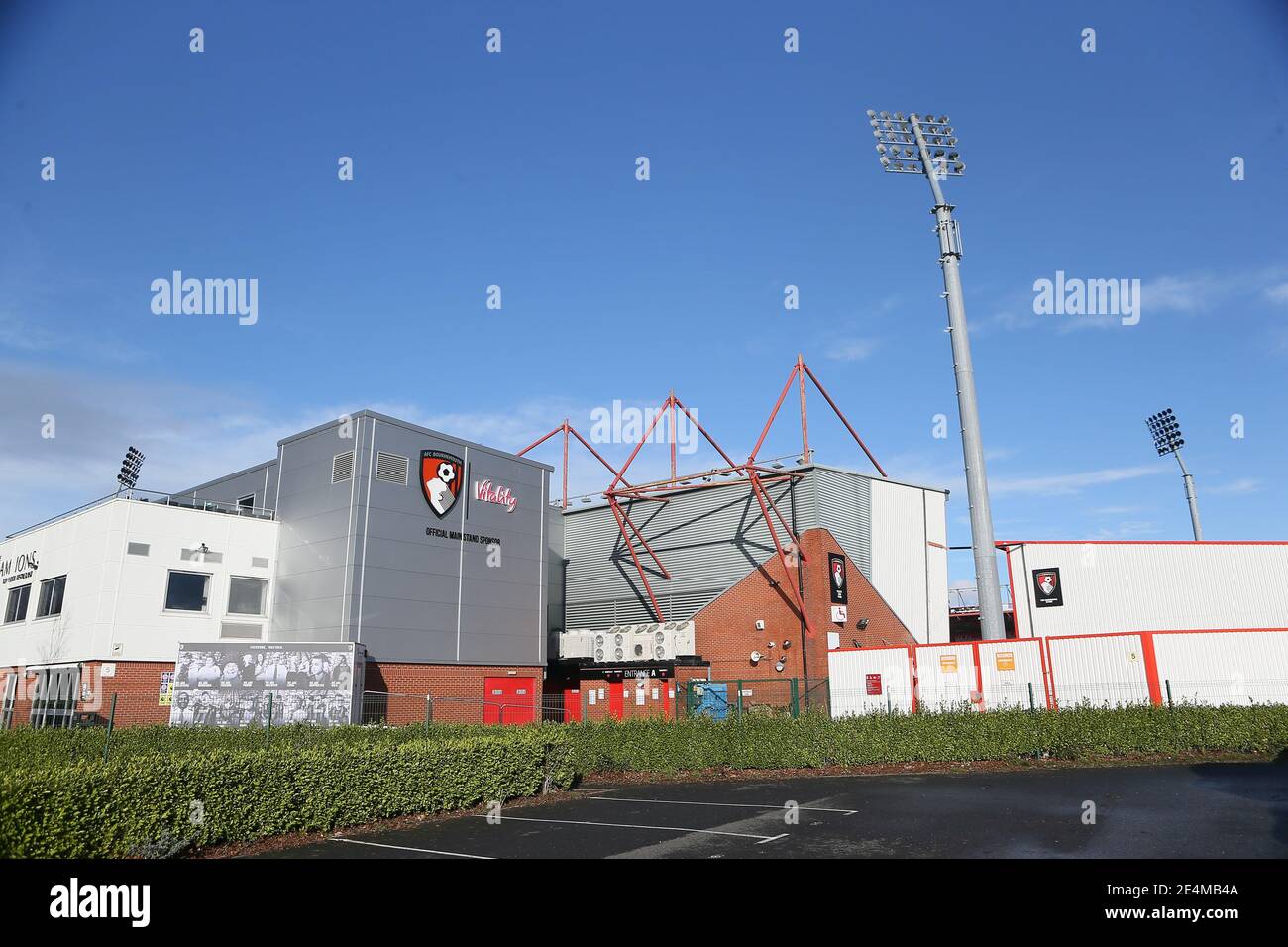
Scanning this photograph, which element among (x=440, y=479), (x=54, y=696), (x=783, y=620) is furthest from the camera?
(x=783, y=620)

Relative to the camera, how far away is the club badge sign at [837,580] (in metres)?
36.2

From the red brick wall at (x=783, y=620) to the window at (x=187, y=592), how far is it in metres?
19.8

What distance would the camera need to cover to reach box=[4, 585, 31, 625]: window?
3456 centimetres

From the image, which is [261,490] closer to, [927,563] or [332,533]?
[332,533]

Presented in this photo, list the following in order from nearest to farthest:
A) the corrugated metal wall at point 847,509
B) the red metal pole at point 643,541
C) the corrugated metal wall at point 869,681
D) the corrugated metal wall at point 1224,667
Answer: the corrugated metal wall at point 1224,667
the corrugated metal wall at point 869,681
the corrugated metal wall at point 847,509
the red metal pole at point 643,541

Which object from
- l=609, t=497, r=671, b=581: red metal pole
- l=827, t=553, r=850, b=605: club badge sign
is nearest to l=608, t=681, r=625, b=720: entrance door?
l=609, t=497, r=671, b=581: red metal pole

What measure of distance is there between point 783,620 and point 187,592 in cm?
2319

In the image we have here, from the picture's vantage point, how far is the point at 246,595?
33.2m

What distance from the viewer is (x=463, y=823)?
1589 cm

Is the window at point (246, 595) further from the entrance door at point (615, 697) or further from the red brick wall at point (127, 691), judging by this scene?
the entrance door at point (615, 697)

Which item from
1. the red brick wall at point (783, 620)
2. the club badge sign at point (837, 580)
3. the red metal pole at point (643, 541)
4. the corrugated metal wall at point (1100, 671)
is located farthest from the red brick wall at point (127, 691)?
the corrugated metal wall at point (1100, 671)

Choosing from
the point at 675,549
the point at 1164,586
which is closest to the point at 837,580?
the point at 675,549

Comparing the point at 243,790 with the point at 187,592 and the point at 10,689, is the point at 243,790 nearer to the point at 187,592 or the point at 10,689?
the point at 187,592
